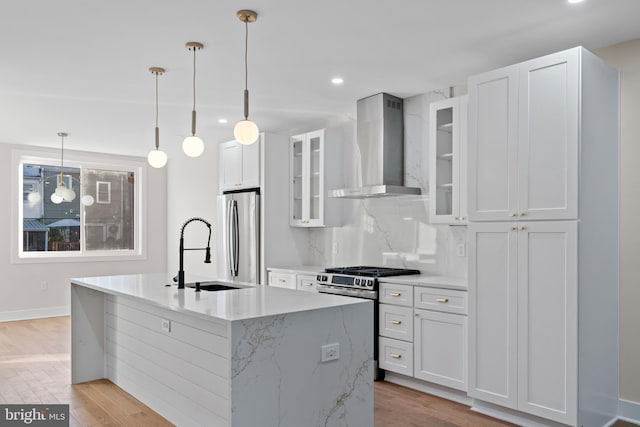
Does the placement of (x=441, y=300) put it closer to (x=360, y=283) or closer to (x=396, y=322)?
(x=396, y=322)

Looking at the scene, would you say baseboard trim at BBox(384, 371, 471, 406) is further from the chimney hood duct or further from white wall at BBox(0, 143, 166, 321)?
white wall at BBox(0, 143, 166, 321)

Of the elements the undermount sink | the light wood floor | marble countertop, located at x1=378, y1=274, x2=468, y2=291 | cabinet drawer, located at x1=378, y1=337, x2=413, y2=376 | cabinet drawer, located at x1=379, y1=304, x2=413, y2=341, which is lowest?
the light wood floor

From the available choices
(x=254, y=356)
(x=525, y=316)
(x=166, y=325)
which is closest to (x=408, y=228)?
(x=525, y=316)

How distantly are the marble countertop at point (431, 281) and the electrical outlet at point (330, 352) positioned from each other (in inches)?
49.3

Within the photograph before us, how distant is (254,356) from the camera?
249 centimetres

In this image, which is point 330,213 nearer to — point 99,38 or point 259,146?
point 259,146

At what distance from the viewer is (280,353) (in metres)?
2.58

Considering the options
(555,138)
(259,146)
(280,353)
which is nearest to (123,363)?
(280,353)

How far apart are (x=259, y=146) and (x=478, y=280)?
312 cm

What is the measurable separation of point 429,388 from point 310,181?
8.36 feet

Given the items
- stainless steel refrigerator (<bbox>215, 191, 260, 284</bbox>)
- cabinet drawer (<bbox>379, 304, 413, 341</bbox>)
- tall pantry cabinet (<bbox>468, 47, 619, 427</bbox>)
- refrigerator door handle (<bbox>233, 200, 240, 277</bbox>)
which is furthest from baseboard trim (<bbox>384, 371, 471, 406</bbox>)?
refrigerator door handle (<bbox>233, 200, 240, 277</bbox>)

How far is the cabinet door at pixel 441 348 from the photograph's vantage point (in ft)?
12.0

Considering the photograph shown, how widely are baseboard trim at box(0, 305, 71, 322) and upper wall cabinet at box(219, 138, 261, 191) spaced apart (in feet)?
10.4

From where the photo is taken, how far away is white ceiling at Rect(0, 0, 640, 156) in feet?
9.43
